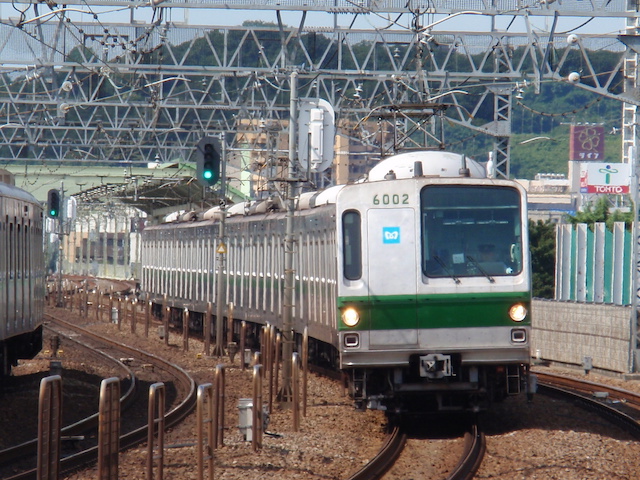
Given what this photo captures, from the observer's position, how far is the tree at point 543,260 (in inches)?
1492

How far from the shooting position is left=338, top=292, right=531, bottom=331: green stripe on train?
11.4 m

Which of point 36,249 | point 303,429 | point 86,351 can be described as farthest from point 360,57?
point 303,429

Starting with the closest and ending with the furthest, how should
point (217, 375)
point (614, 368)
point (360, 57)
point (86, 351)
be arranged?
point (217, 375), point (614, 368), point (86, 351), point (360, 57)

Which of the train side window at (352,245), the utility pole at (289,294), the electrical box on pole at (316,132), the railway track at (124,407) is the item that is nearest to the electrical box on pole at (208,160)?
the railway track at (124,407)

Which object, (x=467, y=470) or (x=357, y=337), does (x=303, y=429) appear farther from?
(x=467, y=470)

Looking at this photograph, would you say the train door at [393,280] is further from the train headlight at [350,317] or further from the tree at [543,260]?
the tree at [543,260]

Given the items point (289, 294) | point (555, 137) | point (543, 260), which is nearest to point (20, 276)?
point (289, 294)

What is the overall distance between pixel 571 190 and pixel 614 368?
299 feet

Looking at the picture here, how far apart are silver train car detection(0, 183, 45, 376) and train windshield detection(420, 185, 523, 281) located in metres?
5.24

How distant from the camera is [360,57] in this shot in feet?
181

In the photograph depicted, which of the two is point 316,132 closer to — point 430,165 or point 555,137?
point 430,165

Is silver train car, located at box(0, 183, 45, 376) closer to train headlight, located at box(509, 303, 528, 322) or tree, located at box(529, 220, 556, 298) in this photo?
train headlight, located at box(509, 303, 528, 322)

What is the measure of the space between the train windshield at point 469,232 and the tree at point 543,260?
85.9ft

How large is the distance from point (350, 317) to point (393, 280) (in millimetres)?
568
